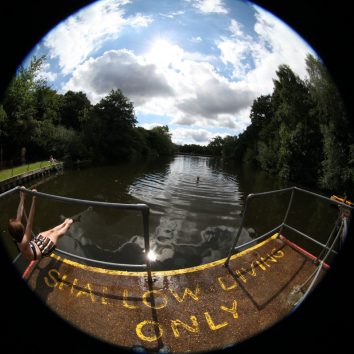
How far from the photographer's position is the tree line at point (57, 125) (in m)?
22.4

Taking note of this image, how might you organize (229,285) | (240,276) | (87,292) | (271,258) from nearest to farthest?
(87,292) < (229,285) < (240,276) < (271,258)

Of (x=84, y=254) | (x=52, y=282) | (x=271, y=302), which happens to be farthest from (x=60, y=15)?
(x=84, y=254)

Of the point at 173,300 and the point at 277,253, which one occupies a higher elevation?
the point at 277,253

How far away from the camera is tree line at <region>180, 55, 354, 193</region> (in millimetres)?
17500

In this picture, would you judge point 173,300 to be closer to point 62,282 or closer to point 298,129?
point 62,282

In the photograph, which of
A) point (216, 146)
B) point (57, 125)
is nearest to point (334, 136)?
point (57, 125)

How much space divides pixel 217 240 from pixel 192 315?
6.66 m

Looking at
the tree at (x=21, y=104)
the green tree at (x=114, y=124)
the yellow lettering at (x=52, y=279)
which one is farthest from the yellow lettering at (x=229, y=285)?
the green tree at (x=114, y=124)

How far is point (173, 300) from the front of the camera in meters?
2.89

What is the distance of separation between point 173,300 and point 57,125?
47904 mm

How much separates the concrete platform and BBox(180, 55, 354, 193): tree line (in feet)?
12.0

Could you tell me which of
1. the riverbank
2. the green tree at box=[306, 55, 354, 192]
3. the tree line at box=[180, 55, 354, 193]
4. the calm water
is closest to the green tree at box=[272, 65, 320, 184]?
the tree line at box=[180, 55, 354, 193]

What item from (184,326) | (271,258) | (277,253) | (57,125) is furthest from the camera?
(57,125)

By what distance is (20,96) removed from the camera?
22.2 m
